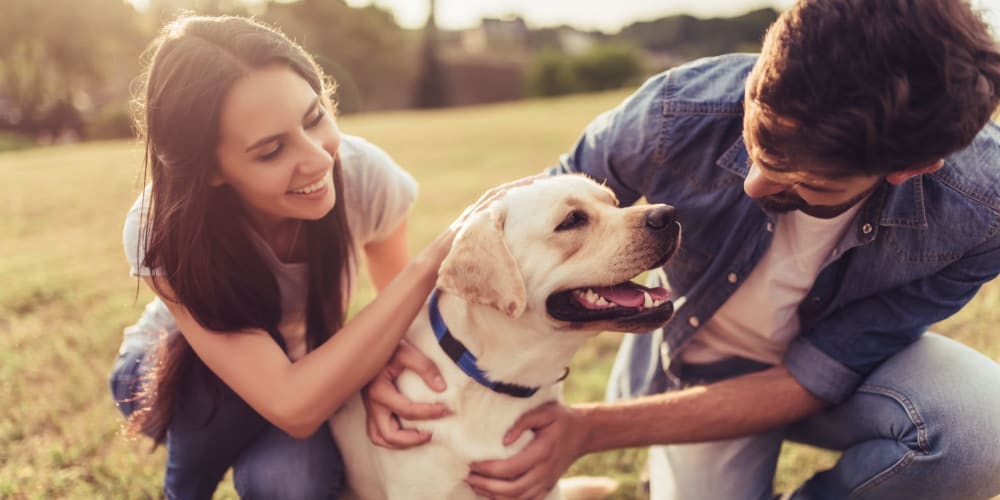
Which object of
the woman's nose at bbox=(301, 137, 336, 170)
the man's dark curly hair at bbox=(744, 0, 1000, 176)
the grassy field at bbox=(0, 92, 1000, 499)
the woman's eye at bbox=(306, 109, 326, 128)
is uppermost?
the man's dark curly hair at bbox=(744, 0, 1000, 176)

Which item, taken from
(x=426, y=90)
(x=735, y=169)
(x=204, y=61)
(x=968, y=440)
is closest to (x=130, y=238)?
(x=204, y=61)

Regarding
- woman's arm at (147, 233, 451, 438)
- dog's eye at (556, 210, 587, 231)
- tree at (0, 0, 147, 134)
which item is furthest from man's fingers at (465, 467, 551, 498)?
tree at (0, 0, 147, 134)

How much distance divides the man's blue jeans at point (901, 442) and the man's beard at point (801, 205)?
642 mm

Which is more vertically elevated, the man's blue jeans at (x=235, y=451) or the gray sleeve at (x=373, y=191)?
the gray sleeve at (x=373, y=191)

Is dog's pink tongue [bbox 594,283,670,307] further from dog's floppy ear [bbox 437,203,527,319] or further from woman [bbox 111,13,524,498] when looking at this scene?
woman [bbox 111,13,524,498]

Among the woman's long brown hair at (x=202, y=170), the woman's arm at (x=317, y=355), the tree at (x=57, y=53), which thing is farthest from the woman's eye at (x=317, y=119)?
the tree at (x=57, y=53)

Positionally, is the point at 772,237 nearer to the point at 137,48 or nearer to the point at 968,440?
the point at 968,440

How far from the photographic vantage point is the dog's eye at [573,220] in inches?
85.8

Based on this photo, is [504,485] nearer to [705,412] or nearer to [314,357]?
[314,357]

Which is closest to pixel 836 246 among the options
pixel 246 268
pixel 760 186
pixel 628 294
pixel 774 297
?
pixel 774 297

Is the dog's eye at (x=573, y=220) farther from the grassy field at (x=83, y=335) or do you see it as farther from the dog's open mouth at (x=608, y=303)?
the grassy field at (x=83, y=335)

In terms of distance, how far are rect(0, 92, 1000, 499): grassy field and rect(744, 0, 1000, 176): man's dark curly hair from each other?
1749mm

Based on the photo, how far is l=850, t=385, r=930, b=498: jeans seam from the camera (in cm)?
232

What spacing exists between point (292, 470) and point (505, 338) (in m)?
0.87
